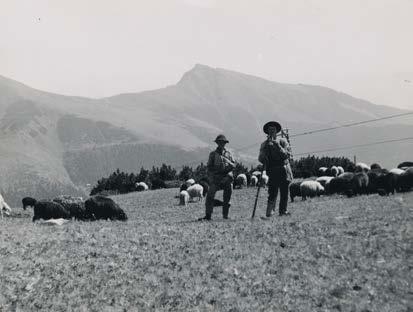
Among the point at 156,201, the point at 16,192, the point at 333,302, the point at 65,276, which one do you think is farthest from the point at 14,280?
the point at 16,192

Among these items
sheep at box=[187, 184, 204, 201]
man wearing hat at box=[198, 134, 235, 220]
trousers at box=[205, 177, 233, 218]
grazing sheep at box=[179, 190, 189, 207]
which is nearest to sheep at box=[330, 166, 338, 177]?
sheep at box=[187, 184, 204, 201]

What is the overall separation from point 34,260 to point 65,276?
4.27ft

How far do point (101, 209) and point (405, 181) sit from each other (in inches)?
492

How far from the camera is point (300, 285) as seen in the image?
384 inches

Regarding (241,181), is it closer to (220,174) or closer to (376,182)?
(376,182)

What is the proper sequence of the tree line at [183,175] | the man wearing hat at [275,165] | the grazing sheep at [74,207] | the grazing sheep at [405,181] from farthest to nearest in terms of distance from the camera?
the tree line at [183,175], the grazing sheep at [405,181], the grazing sheep at [74,207], the man wearing hat at [275,165]

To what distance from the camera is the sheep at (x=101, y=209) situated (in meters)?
22.0

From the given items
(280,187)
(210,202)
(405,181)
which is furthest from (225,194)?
(405,181)

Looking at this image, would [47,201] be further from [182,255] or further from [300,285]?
[300,285]

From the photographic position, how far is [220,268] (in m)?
11.0

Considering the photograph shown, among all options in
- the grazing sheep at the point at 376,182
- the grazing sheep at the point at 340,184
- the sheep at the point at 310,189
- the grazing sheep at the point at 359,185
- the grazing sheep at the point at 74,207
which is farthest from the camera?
the sheep at the point at 310,189

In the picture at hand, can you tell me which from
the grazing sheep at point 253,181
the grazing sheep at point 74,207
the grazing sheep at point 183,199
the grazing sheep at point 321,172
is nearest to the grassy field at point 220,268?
the grazing sheep at point 74,207

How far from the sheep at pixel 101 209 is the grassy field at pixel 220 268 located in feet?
22.5

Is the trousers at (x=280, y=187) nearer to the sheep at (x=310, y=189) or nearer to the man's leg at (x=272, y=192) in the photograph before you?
the man's leg at (x=272, y=192)
